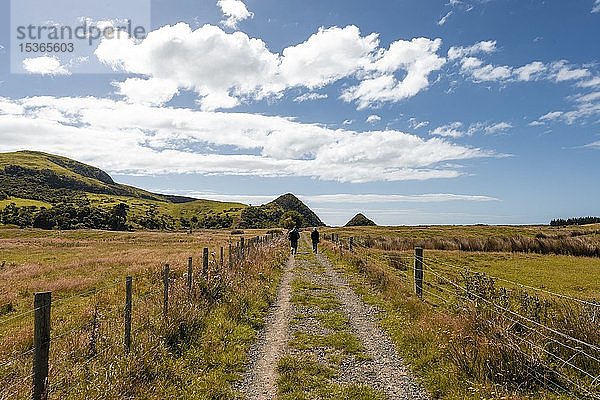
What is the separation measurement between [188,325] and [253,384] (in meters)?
3.01

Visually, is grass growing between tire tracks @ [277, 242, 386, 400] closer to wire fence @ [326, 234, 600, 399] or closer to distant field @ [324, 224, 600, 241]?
wire fence @ [326, 234, 600, 399]

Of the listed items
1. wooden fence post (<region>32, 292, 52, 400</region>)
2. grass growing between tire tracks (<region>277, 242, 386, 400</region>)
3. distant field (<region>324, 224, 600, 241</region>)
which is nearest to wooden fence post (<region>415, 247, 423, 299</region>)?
grass growing between tire tracks (<region>277, 242, 386, 400</region>)

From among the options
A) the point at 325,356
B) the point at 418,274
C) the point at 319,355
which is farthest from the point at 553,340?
the point at 418,274

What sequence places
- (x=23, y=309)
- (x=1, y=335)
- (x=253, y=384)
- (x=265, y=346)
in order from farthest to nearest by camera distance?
(x=23, y=309), (x=1, y=335), (x=265, y=346), (x=253, y=384)

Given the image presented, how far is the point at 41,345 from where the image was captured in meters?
5.55

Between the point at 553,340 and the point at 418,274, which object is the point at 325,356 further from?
the point at 418,274

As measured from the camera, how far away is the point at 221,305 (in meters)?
12.5

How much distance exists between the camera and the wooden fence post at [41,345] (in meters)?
5.48

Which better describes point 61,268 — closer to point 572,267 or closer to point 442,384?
point 442,384

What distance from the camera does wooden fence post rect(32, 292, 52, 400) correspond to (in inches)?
216

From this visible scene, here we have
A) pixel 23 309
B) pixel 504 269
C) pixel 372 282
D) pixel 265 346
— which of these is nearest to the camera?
pixel 265 346

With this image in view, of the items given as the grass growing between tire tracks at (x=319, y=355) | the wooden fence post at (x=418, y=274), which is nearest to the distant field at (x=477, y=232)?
the wooden fence post at (x=418, y=274)

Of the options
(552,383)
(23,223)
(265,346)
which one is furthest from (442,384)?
(23,223)

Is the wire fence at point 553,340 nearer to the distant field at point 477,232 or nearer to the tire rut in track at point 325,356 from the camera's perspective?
the tire rut in track at point 325,356
